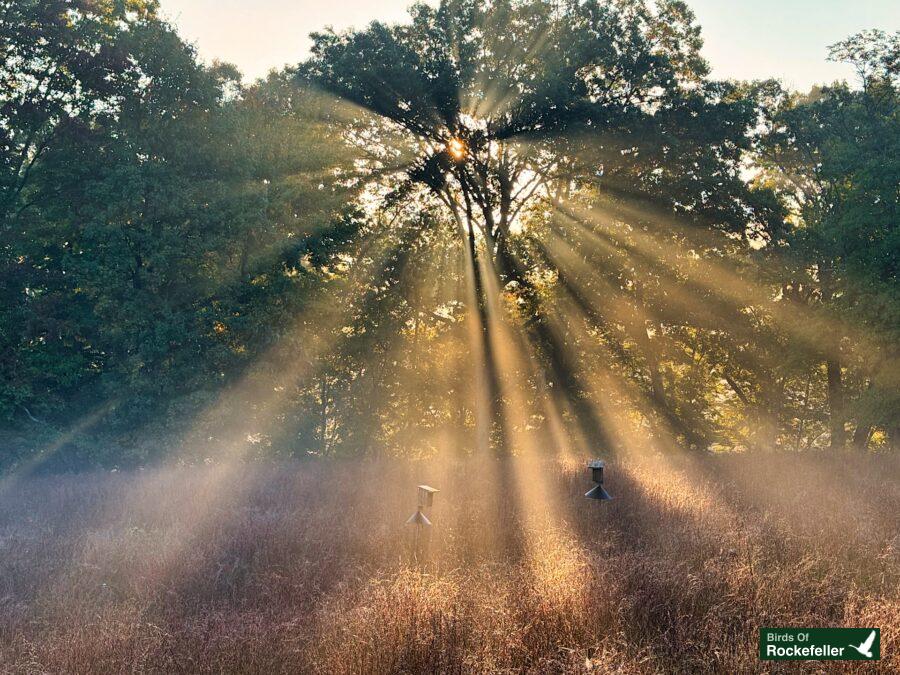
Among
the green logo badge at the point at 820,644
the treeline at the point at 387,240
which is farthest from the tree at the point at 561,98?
the green logo badge at the point at 820,644

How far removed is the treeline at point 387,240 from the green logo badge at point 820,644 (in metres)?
14.1

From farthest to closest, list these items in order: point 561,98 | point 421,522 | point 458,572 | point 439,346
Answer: point 439,346 < point 561,98 < point 421,522 < point 458,572

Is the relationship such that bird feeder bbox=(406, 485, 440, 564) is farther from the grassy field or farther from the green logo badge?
the green logo badge

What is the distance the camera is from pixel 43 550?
8891 mm

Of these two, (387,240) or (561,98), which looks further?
(387,240)

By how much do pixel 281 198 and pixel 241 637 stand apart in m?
15.4

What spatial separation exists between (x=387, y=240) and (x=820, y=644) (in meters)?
20.7

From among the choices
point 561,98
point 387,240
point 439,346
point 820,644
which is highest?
point 561,98

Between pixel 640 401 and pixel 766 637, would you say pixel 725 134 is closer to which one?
pixel 640 401

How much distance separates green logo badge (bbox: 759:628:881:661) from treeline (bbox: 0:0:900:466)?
14.1m

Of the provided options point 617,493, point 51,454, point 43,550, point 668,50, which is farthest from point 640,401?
point 43,550

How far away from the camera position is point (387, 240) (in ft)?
79.1

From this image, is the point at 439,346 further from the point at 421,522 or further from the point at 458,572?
the point at 458,572

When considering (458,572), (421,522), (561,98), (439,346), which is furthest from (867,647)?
(439,346)
